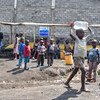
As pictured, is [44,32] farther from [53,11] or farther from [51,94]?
[51,94]

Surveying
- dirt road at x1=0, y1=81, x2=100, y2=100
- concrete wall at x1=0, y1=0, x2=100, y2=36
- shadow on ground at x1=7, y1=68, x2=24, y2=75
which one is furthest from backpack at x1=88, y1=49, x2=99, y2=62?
concrete wall at x1=0, y1=0, x2=100, y2=36

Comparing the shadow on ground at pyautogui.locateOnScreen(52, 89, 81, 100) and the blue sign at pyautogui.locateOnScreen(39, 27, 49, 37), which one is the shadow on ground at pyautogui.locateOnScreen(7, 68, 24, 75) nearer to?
the shadow on ground at pyautogui.locateOnScreen(52, 89, 81, 100)

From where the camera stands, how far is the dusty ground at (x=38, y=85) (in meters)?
10.4

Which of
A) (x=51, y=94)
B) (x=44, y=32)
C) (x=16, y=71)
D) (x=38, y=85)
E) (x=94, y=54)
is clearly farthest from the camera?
(x=44, y=32)

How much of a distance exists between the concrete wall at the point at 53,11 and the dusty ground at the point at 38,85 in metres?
17.1

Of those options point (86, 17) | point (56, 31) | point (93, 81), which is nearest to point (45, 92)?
point (93, 81)

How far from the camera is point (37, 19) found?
114ft

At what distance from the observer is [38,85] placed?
42.3 feet

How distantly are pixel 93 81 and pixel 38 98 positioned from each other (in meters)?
3.63

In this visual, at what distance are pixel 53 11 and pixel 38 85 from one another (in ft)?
74.2

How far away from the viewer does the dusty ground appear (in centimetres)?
1042

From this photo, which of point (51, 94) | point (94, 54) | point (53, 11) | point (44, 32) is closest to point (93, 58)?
point (94, 54)

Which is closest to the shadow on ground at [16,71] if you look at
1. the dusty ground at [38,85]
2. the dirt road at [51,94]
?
the dusty ground at [38,85]

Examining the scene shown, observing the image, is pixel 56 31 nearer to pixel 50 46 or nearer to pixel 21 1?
pixel 21 1
